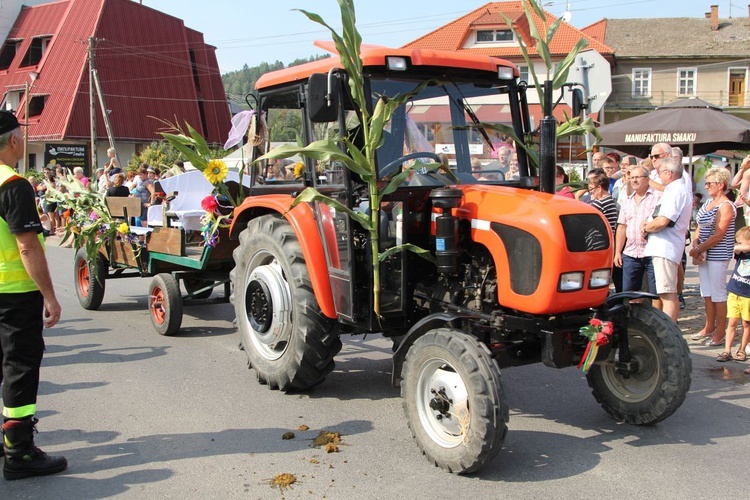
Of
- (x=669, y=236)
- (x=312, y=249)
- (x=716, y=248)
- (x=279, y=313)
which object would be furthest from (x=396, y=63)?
(x=716, y=248)

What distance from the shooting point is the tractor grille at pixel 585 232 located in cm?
399

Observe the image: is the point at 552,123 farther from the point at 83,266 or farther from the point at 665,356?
the point at 83,266

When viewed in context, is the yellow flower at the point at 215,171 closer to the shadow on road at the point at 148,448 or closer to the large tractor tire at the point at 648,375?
the shadow on road at the point at 148,448

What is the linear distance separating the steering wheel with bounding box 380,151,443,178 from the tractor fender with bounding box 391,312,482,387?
102cm

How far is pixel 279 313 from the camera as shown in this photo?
5.39 meters

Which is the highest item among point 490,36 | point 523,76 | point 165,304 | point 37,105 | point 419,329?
point 490,36

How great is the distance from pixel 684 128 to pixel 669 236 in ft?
13.3

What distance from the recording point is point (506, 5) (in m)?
36.0

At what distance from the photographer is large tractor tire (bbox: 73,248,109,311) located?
8602 millimetres

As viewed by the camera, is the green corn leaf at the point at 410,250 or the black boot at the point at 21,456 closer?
the black boot at the point at 21,456

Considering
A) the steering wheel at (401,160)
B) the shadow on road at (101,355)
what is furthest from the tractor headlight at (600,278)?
the shadow on road at (101,355)

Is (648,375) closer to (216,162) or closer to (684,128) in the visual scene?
(216,162)

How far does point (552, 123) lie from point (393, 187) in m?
1.11

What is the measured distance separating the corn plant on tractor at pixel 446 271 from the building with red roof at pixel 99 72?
34170 millimetres
